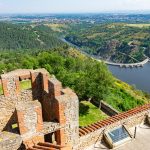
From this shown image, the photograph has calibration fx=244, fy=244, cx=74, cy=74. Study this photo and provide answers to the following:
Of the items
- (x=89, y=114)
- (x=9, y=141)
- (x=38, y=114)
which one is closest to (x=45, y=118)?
(x=38, y=114)

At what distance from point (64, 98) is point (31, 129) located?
5.82ft

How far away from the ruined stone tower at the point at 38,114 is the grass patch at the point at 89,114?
1846 cm

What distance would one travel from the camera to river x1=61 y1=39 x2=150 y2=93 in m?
113

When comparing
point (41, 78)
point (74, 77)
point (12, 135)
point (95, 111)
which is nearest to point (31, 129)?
point (12, 135)

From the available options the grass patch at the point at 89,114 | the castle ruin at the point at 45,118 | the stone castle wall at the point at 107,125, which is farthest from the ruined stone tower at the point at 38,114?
the grass patch at the point at 89,114

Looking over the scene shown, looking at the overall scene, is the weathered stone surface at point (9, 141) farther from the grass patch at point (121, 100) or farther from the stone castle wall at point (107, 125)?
the grass patch at point (121, 100)

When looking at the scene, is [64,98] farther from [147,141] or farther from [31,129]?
[147,141]

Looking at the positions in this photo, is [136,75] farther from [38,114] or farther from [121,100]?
[38,114]

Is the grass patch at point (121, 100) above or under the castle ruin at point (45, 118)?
under

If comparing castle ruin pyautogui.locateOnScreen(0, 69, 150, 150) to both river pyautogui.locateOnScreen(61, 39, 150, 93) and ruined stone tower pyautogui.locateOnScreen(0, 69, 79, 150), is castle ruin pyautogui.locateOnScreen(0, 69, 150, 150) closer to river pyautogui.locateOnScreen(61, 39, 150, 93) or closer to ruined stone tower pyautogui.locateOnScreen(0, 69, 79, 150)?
ruined stone tower pyautogui.locateOnScreen(0, 69, 79, 150)

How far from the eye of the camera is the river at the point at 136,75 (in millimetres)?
113394

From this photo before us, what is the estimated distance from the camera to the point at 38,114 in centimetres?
941

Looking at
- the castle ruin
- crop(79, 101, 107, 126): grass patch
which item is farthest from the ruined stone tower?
crop(79, 101, 107, 126): grass patch

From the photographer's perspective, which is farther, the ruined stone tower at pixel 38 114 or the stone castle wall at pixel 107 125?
the stone castle wall at pixel 107 125
